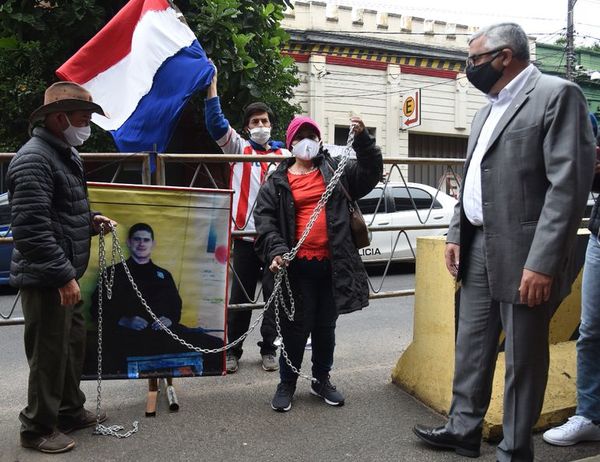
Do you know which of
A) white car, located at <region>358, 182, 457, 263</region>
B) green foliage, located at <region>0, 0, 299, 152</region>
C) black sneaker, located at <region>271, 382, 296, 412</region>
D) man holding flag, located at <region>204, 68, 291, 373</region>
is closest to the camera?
black sneaker, located at <region>271, 382, 296, 412</region>

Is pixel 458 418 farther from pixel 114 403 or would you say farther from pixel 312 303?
pixel 114 403

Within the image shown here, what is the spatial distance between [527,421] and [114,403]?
8.47 ft

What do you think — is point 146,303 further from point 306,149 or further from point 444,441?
point 444,441

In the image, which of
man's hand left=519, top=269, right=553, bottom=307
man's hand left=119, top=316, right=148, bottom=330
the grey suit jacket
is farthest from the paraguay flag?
man's hand left=519, top=269, right=553, bottom=307

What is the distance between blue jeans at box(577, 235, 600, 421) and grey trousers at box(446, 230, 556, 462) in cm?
61

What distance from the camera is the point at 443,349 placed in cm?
371

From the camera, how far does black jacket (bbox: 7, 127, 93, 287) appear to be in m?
2.94

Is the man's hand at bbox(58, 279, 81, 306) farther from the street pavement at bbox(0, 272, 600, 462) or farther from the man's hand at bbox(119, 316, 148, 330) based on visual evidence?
the street pavement at bbox(0, 272, 600, 462)

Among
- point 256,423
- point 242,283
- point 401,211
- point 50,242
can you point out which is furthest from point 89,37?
point 256,423

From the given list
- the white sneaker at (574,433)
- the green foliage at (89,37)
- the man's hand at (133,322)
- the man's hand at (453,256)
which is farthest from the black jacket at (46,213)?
the green foliage at (89,37)

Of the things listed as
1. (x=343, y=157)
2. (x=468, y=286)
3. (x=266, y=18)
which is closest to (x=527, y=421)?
(x=468, y=286)

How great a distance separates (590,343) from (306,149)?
193 cm

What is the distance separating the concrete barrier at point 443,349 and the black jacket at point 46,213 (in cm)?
209

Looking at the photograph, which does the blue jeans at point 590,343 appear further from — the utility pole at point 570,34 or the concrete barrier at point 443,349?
the utility pole at point 570,34
